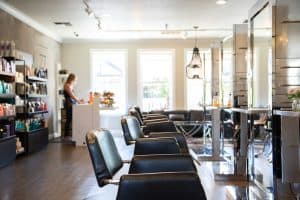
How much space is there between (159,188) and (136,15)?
655cm

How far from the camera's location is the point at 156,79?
11.6 meters

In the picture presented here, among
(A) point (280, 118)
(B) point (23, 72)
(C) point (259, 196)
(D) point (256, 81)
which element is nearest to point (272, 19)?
(A) point (280, 118)

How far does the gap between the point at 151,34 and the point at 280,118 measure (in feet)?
24.0

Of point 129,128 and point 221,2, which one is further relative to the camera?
point 221,2

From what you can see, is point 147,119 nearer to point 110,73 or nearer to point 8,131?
point 8,131

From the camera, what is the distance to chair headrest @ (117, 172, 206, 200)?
177 cm

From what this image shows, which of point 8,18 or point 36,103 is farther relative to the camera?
point 36,103

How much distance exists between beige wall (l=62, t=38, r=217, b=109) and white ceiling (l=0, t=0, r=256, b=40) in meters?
0.75

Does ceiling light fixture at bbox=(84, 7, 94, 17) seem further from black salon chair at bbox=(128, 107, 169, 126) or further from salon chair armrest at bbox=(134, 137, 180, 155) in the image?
salon chair armrest at bbox=(134, 137, 180, 155)

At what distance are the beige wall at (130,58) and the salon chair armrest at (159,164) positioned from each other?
9.02m

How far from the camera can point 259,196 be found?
160 inches

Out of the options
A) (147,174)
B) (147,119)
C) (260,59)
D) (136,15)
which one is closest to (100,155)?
(147,174)

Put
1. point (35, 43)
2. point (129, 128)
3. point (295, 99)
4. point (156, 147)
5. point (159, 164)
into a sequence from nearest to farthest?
point (159, 164)
point (156, 147)
point (295, 99)
point (129, 128)
point (35, 43)

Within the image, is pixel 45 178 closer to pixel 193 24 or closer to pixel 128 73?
pixel 193 24
